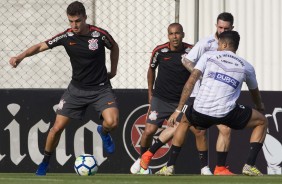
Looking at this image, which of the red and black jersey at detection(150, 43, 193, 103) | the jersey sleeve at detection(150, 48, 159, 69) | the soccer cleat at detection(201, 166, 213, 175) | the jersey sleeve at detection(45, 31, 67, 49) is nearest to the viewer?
the jersey sleeve at detection(45, 31, 67, 49)

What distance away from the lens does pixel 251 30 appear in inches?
677

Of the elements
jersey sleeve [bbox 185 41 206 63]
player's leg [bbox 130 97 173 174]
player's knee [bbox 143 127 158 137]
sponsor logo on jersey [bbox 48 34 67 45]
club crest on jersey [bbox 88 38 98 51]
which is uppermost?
sponsor logo on jersey [bbox 48 34 67 45]

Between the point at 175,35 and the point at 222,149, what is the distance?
5.44 feet

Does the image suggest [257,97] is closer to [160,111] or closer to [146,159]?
[146,159]

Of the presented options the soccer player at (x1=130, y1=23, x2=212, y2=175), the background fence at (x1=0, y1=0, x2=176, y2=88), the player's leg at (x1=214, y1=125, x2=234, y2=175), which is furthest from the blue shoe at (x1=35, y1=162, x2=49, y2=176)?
the background fence at (x1=0, y1=0, x2=176, y2=88)

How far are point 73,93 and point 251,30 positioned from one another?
14.0ft

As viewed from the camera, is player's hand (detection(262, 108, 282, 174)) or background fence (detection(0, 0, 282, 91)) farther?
background fence (detection(0, 0, 282, 91))

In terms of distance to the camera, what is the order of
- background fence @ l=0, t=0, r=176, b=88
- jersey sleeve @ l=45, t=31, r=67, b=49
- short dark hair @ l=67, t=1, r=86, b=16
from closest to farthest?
1. short dark hair @ l=67, t=1, r=86, b=16
2. jersey sleeve @ l=45, t=31, r=67, b=49
3. background fence @ l=0, t=0, r=176, b=88

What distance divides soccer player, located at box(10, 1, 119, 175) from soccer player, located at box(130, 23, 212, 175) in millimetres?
1187

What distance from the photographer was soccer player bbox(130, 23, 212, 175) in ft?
48.5

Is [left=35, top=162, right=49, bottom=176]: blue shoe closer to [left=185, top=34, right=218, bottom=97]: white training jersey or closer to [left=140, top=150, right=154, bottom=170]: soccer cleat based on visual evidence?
[left=140, top=150, right=154, bottom=170]: soccer cleat

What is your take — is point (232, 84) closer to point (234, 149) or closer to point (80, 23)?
point (80, 23)

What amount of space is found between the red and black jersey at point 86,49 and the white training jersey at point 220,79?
1659mm

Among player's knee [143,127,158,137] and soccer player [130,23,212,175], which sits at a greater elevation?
soccer player [130,23,212,175]
